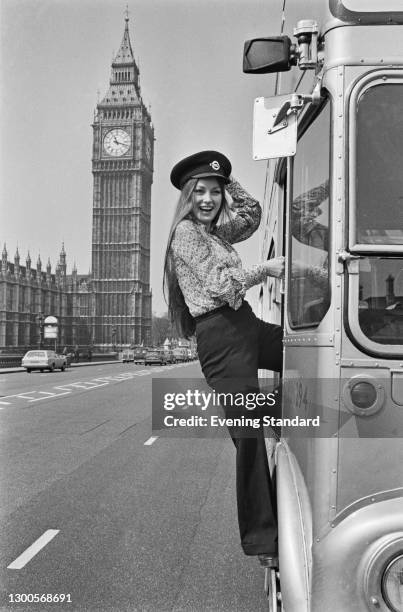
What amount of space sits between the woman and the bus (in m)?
0.30

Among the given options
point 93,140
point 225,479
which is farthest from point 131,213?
point 225,479

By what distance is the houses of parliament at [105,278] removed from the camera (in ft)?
258

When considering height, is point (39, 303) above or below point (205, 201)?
above

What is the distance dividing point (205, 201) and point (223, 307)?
49 cm

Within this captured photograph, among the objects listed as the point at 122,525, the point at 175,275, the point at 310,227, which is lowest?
the point at 122,525

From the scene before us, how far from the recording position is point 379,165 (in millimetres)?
1924

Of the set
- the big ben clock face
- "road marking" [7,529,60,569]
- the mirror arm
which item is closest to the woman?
the mirror arm

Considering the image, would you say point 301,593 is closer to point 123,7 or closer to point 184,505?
point 123,7

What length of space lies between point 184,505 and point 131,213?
95283 millimetres

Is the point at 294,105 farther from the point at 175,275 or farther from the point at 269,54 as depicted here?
the point at 175,275

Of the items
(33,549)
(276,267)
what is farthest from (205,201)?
(33,549)

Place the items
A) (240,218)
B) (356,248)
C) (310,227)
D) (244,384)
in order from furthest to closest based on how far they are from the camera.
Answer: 1. (240,218)
2. (244,384)
3. (310,227)
4. (356,248)

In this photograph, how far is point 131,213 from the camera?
98.4 metres

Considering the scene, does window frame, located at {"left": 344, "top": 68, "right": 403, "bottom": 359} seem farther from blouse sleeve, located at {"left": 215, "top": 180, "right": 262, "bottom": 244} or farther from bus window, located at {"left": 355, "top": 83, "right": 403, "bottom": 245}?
blouse sleeve, located at {"left": 215, "top": 180, "right": 262, "bottom": 244}
